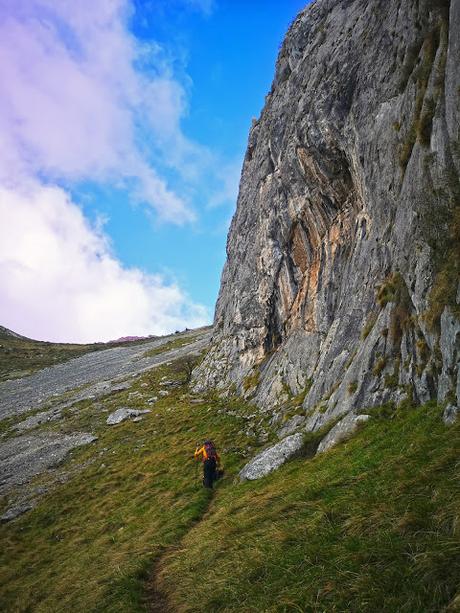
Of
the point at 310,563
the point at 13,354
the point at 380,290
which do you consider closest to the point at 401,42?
the point at 380,290

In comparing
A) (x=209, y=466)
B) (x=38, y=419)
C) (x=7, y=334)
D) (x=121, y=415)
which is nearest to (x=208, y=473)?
(x=209, y=466)

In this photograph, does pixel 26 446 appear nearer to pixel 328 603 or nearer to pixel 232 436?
pixel 232 436

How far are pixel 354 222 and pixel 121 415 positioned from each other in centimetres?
3146

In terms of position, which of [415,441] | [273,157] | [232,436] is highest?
[273,157]

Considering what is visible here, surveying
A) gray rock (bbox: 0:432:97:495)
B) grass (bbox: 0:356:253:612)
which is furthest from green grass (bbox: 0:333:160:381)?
grass (bbox: 0:356:253:612)

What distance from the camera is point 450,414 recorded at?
11.6 metres

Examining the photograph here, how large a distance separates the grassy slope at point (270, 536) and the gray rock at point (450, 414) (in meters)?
0.36

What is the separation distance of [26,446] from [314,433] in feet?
108

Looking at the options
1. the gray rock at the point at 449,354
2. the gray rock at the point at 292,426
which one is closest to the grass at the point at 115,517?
the gray rock at the point at 292,426

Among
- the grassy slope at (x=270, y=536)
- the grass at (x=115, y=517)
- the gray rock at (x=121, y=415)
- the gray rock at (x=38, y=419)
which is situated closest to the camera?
the grassy slope at (x=270, y=536)

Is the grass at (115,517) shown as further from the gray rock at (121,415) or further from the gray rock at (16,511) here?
the gray rock at (121,415)

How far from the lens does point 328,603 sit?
6.66 m

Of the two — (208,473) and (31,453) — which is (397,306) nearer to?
(208,473)

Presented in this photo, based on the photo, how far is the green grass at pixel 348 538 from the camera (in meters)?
6.30
